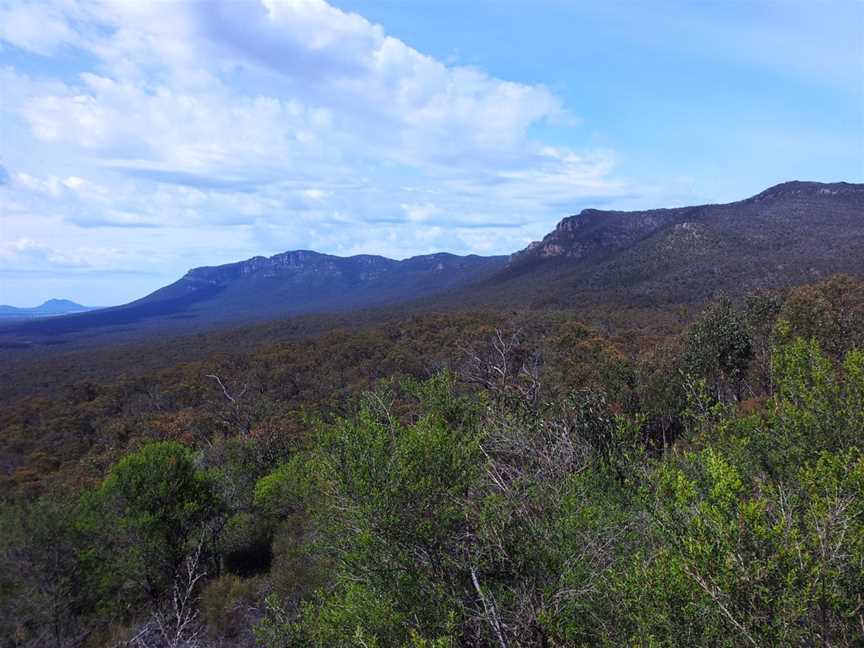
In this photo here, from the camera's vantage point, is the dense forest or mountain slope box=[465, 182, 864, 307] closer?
the dense forest

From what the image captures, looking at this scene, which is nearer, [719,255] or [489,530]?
[489,530]

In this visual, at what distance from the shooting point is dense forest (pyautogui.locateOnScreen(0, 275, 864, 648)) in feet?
18.2

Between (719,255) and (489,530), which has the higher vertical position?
(719,255)

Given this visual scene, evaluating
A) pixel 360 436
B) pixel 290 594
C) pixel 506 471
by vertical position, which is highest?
pixel 360 436

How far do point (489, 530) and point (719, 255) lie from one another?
118m

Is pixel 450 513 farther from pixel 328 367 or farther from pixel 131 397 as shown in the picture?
pixel 131 397

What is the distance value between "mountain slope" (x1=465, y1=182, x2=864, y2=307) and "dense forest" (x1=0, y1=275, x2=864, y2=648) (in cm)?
6645

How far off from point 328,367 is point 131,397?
25.1 m

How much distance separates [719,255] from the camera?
109 m

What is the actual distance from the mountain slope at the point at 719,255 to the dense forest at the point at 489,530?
6645cm

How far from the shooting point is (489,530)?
26.7ft

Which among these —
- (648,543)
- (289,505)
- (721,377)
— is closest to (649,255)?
(721,377)

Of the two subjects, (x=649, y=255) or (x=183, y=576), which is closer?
(x=183, y=576)

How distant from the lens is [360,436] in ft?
28.4
